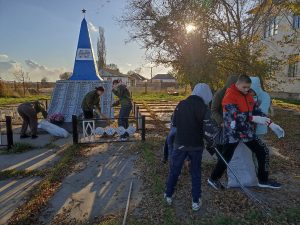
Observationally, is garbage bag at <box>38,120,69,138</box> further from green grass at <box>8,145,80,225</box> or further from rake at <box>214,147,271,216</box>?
rake at <box>214,147,271,216</box>

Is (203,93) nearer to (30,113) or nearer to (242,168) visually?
(242,168)

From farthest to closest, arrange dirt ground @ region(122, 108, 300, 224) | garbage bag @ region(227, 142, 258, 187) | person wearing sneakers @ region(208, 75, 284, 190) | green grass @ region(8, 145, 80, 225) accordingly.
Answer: garbage bag @ region(227, 142, 258, 187) < person wearing sneakers @ region(208, 75, 284, 190) < green grass @ region(8, 145, 80, 225) < dirt ground @ region(122, 108, 300, 224)

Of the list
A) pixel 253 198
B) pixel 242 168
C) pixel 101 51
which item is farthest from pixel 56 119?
pixel 101 51

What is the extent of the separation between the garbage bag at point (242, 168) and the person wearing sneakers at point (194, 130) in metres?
0.94

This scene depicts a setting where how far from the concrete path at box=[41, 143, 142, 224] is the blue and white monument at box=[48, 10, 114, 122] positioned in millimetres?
5386

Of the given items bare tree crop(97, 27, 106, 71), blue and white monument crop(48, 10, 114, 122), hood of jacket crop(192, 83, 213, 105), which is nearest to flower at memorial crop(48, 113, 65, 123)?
blue and white monument crop(48, 10, 114, 122)

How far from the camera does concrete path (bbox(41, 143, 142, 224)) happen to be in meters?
4.08

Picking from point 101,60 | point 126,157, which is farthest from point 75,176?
point 101,60

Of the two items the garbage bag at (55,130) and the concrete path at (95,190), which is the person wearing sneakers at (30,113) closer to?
the garbage bag at (55,130)

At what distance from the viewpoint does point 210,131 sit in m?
3.82

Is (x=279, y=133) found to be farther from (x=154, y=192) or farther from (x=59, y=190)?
(x=59, y=190)

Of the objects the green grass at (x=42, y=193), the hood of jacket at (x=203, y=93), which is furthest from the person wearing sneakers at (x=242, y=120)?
the green grass at (x=42, y=193)

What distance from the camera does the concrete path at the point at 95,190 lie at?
13.4ft

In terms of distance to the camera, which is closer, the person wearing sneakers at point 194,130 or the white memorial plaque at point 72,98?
the person wearing sneakers at point 194,130
